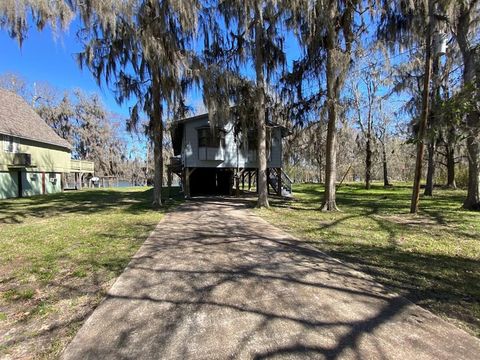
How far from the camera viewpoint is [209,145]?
16016mm

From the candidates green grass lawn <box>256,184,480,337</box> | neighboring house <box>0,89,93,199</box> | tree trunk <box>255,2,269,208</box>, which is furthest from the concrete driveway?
neighboring house <box>0,89,93,199</box>

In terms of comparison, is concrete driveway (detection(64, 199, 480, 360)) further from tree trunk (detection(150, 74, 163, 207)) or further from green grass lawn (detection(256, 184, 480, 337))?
tree trunk (detection(150, 74, 163, 207))

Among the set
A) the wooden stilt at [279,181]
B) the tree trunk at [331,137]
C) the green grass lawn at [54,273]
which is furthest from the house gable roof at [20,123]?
the tree trunk at [331,137]

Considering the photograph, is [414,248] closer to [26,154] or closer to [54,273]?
[54,273]

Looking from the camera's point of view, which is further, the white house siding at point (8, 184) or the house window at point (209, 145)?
the white house siding at point (8, 184)

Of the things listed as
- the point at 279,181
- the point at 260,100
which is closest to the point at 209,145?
the point at 279,181

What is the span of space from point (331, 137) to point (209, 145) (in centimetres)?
768

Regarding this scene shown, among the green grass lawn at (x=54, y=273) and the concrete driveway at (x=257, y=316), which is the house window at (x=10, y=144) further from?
the concrete driveway at (x=257, y=316)

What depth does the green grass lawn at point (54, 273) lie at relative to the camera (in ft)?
9.07

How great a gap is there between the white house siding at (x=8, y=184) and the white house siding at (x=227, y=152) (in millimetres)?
11848

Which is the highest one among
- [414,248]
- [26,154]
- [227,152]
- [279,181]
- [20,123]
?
[20,123]

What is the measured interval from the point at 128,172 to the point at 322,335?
158 feet

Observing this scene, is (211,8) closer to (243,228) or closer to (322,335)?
(243,228)

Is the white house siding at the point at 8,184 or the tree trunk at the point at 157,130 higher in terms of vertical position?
the tree trunk at the point at 157,130
